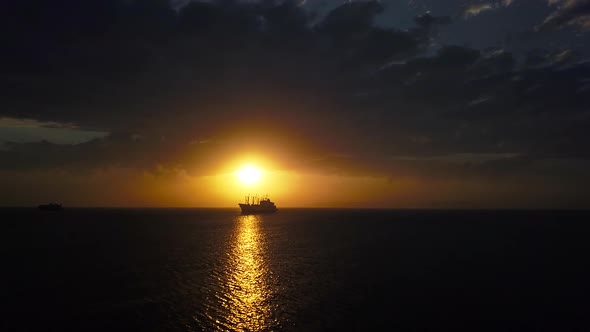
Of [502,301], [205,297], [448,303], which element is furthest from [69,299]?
[502,301]

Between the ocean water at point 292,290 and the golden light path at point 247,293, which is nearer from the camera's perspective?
the golden light path at point 247,293

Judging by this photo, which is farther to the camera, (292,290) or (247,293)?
(292,290)

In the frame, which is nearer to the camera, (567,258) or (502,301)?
(502,301)

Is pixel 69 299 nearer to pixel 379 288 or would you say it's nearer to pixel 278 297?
pixel 278 297

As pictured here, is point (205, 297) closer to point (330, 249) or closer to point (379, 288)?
point (379, 288)

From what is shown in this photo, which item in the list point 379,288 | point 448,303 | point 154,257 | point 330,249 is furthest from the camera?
point 330,249

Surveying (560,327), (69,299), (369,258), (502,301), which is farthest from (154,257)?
(560,327)

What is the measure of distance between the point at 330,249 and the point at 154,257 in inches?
1547

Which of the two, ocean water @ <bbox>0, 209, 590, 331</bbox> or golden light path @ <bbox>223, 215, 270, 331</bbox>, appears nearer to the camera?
golden light path @ <bbox>223, 215, 270, 331</bbox>

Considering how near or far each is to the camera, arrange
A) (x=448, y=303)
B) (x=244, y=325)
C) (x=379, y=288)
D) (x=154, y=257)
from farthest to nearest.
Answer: (x=154, y=257)
(x=379, y=288)
(x=448, y=303)
(x=244, y=325)

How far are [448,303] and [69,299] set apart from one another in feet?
141

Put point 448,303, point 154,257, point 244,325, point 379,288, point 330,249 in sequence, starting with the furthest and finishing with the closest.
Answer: point 330,249, point 154,257, point 379,288, point 448,303, point 244,325

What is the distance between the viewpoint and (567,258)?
69.3 meters

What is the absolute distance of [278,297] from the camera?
40.7 metres
